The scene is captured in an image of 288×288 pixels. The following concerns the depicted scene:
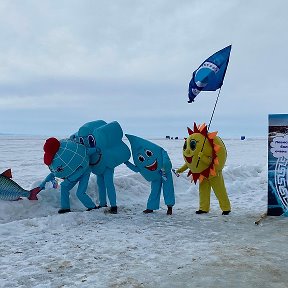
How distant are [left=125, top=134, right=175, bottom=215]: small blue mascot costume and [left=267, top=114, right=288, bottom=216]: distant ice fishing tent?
2020mm

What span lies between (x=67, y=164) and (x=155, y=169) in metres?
1.75

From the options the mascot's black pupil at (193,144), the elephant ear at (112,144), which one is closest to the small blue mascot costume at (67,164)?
the elephant ear at (112,144)

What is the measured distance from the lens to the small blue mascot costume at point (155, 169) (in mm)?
8234

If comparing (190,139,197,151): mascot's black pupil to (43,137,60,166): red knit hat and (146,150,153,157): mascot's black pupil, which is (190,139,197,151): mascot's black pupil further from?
(43,137,60,166): red knit hat

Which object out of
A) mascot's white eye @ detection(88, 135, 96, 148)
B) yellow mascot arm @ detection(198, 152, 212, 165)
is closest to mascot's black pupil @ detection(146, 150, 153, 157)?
yellow mascot arm @ detection(198, 152, 212, 165)

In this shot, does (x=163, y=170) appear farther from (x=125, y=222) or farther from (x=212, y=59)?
(x=212, y=59)

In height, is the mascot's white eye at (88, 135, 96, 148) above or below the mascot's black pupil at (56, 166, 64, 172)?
above

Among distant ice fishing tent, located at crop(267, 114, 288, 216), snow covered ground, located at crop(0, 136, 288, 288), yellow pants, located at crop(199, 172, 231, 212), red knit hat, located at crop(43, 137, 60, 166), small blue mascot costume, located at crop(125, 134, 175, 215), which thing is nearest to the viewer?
snow covered ground, located at crop(0, 136, 288, 288)

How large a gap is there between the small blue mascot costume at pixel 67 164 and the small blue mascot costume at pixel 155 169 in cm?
109

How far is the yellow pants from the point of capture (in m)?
8.40

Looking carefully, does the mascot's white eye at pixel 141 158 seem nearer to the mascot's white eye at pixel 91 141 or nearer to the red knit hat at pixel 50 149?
the mascot's white eye at pixel 91 141

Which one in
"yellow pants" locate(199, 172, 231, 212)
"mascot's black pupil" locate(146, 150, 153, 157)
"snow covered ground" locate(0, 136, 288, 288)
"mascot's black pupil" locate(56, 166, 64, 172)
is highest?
"mascot's black pupil" locate(146, 150, 153, 157)

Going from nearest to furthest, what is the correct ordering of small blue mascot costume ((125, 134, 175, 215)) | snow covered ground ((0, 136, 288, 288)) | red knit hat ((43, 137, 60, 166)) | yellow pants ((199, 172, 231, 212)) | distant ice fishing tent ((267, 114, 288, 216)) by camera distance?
snow covered ground ((0, 136, 288, 288)), red knit hat ((43, 137, 60, 166)), distant ice fishing tent ((267, 114, 288, 216)), small blue mascot costume ((125, 134, 175, 215)), yellow pants ((199, 172, 231, 212))

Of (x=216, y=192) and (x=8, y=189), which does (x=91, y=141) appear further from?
(x=216, y=192)
